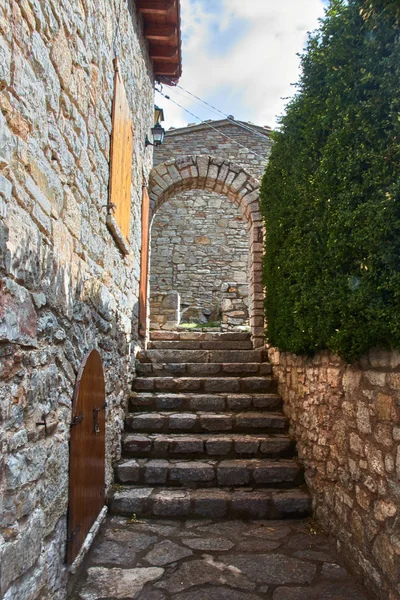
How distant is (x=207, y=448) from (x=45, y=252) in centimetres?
292

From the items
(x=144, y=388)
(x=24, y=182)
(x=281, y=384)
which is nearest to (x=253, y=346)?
(x=281, y=384)

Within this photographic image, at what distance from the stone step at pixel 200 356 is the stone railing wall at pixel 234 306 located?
10.4 ft

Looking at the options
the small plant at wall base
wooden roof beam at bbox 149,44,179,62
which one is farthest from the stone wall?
wooden roof beam at bbox 149,44,179,62

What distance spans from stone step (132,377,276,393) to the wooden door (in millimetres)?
839

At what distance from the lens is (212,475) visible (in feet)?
12.9

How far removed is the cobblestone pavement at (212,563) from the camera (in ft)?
8.34

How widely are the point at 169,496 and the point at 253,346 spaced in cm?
302

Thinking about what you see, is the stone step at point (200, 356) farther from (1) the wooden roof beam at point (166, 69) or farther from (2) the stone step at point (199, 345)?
(1) the wooden roof beam at point (166, 69)

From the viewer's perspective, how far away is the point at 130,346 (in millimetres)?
5129

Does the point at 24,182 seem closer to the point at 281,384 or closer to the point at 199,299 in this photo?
the point at 281,384

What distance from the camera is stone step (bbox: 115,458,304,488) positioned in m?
3.91

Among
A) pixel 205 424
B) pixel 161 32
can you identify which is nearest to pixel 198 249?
pixel 161 32

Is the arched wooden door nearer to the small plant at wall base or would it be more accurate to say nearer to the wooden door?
the small plant at wall base

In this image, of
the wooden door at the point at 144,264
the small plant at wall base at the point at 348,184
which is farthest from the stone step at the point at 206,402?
the small plant at wall base at the point at 348,184
